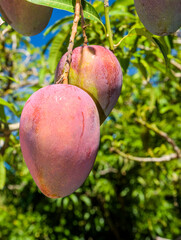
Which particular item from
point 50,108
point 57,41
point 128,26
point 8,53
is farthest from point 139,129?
point 8,53

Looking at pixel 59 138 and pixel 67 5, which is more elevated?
pixel 67 5

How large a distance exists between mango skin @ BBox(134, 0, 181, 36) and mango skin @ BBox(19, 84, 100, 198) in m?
0.17

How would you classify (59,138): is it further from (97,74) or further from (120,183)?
(120,183)

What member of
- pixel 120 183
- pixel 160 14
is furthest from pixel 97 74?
pixel 120 183

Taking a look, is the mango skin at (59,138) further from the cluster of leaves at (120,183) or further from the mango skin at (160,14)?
the cluster of leaves at (120,183)

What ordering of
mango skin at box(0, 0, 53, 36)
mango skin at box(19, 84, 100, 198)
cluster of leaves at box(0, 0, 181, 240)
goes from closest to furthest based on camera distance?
mango skin at box(19, 84, 100, 198) → mango skin at box(0, 0, 53, 36) → cluster of leaves at box(0, 0, 181, 240)

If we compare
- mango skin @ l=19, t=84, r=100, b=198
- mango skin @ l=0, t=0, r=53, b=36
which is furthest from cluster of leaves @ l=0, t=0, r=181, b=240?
mango skin @ l=19, t=84, r=100, b=198

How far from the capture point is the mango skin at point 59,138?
0.36m

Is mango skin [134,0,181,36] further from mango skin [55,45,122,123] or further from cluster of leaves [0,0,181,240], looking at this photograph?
cluster of leaves [0,0,181,240]

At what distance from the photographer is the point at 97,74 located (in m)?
0.46

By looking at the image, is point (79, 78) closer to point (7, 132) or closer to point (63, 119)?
point (63, 119)

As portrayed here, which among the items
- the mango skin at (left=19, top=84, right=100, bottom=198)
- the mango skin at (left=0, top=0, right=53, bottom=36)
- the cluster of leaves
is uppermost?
the mango skin at (left=0, top=0, right=53, bottom=36)

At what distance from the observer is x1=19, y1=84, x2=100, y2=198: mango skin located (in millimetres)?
359

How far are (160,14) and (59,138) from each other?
25 cm
